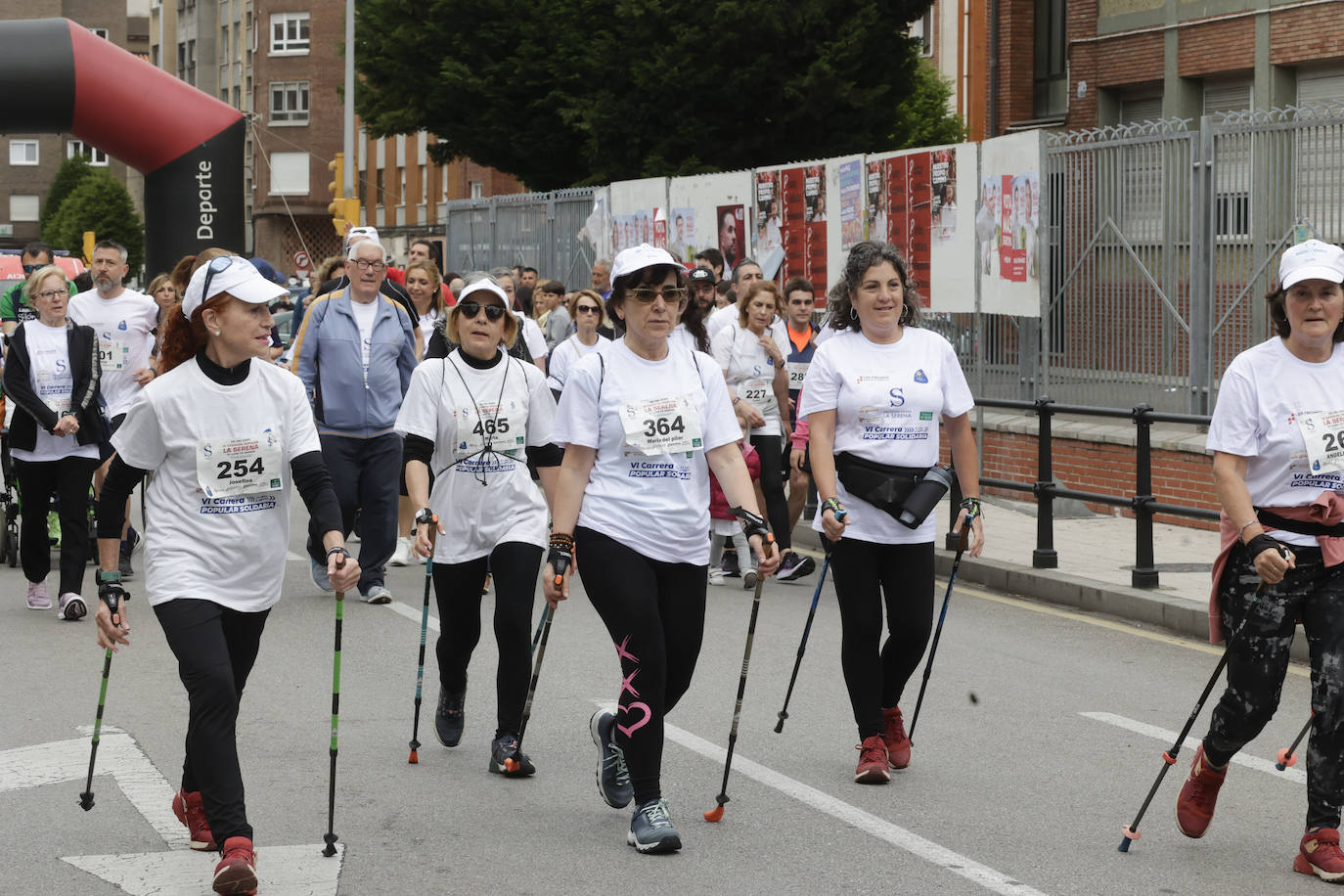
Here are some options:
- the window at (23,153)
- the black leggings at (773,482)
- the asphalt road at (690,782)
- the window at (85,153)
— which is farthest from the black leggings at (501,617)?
the window at (23,153)

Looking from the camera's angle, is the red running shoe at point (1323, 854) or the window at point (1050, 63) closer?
the red running shoe at point (1323, 854)

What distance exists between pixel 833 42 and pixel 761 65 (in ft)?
3.89

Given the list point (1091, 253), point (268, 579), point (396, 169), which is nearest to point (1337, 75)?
point (1091, 253)

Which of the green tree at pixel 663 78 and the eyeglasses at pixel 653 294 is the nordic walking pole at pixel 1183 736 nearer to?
the eyeglasses at pixel 653 294

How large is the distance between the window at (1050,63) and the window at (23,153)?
83.6m

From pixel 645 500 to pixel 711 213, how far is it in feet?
50.7

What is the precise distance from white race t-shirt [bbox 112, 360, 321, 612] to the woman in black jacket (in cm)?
537

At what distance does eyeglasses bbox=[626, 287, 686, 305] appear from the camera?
595 centimetres

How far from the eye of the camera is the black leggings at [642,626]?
5801mm

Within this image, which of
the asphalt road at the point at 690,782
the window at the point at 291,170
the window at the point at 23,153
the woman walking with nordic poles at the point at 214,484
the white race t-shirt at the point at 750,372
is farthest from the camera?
the window at the point at 23,153

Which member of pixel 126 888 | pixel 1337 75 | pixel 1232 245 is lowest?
pixel 126 888

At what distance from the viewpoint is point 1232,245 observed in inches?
549

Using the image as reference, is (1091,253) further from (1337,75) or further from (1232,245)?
(1337,75)

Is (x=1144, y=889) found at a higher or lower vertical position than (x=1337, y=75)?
lower
